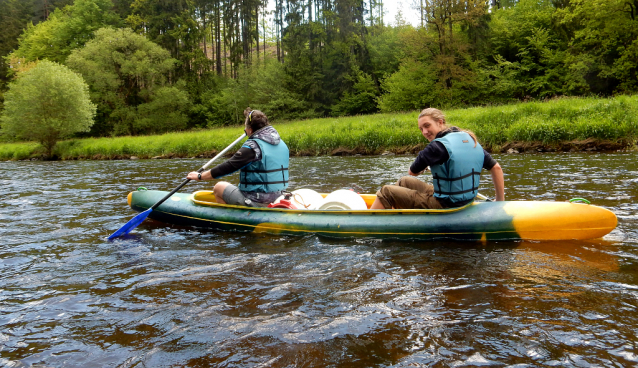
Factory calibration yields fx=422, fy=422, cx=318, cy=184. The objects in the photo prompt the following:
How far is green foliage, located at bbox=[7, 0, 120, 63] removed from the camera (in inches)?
1432

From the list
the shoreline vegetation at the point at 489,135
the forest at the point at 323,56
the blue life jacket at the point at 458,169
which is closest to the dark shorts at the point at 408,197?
the blue life jacket at the point at 458,169

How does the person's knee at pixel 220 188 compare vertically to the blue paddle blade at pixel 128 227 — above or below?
above

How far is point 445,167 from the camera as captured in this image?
4.16 meters

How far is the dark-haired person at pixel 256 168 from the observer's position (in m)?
4.88

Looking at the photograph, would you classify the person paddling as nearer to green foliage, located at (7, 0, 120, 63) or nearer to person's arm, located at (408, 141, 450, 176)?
person's arm, located at (408, 141, 450, 176)

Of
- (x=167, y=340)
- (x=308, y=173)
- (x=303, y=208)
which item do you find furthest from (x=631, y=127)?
(x=167, y=340)

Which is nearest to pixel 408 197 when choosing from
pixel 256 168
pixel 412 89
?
pixel 256 168

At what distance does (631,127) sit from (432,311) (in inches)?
455

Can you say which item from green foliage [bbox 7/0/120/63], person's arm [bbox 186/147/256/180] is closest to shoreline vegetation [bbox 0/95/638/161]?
person's arm [bbox 186/147/256/180]

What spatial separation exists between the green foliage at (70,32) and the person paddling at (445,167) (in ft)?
129

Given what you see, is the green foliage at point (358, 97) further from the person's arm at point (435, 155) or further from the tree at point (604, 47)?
the person's arm at point (435, 155)

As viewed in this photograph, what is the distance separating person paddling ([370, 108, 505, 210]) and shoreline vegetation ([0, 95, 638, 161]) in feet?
29.4

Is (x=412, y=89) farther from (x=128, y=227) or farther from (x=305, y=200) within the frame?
(x=128, y=227)

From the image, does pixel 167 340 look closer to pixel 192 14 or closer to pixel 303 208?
pixel 303 208
